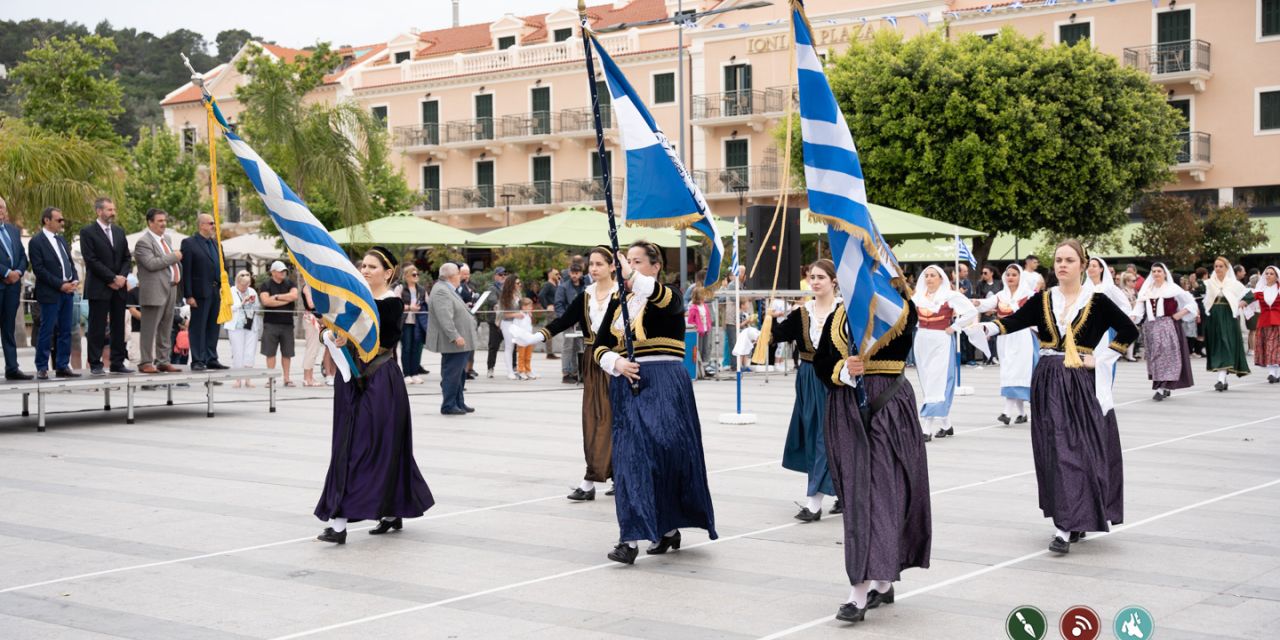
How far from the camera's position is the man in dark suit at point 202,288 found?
1620 centimetres

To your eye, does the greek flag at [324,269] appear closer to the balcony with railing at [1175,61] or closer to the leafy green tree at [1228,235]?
the leafy green tree at [1228,235]

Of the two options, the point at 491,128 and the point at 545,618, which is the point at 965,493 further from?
the point at 491,128

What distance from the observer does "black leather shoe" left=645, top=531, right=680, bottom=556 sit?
26.8ft

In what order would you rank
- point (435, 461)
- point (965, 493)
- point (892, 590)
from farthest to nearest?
1. point (435, 461)
2. point (965, 493)
3. point (892, 590)

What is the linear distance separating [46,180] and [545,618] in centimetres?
2144

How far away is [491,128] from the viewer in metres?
55.6

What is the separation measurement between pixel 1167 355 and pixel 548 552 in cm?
1269

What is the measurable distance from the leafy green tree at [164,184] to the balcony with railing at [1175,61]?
34.7 m

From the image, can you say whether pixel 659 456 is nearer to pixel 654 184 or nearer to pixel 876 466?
pixel 876 466

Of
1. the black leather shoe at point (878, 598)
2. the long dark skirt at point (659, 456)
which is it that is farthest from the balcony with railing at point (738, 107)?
the black leather shoe at point (878, 598)

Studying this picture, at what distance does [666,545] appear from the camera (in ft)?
26.9

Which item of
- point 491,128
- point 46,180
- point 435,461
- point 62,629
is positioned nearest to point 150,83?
point 491,128

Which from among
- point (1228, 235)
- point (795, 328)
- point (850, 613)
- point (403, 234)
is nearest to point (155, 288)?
point (795, 328)

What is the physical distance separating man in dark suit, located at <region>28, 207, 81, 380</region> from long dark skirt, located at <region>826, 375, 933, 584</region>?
10495mm
